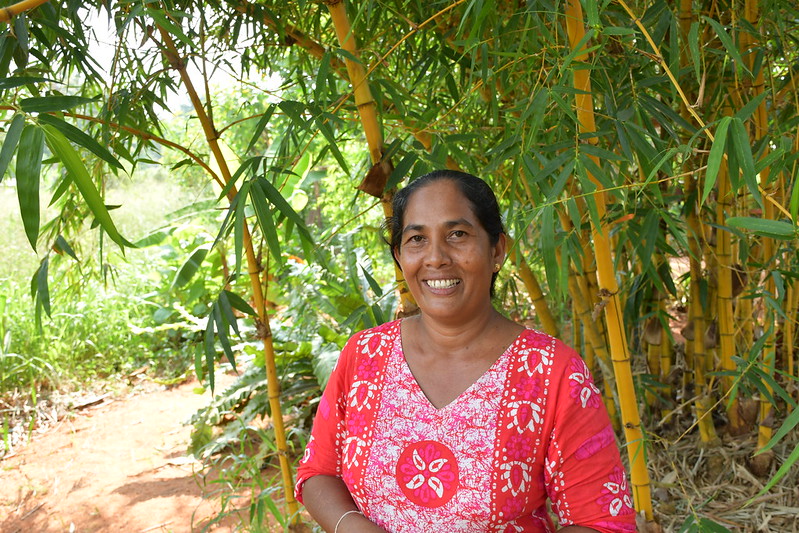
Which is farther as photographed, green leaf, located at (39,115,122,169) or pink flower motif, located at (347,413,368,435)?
pink flower motif, located at (347,413,368,435)

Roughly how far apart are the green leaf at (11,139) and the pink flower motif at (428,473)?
0.78 m

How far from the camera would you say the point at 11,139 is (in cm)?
86

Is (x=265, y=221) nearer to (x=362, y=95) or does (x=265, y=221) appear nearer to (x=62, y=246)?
(x=362, y=95)

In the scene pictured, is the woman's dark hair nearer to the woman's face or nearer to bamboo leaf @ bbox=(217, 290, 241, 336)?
the woman's face

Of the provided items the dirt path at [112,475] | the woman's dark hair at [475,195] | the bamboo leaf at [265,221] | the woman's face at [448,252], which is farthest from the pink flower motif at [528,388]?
the dirt path at [112,475]

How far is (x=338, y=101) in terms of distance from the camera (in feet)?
5.07

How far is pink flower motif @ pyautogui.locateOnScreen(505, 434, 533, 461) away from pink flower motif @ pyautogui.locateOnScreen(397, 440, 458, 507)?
0.10 metres

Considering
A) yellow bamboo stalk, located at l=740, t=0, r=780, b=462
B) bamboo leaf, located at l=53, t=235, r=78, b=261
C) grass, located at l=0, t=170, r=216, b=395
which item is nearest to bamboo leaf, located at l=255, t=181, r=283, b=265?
bamboo leaf, located at l=53, t=235, r=78, b=261

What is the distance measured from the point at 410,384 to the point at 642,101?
71 centimetres

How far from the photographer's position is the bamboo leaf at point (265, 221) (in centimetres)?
129

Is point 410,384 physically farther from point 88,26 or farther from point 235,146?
point 235,146

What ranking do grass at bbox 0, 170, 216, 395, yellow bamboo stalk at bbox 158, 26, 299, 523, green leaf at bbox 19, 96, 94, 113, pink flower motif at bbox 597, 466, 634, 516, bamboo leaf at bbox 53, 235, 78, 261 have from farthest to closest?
grass at bbox 0, 170, 216, 395 < bamboo leaf at bbox 53, 235, 78, 261 < yellow bamboo stalk at bbox 158, 26, 299, 523 < pink flower motif at bbox 597, 466, 634, 516 < green leaf at bbox 19, 96, 94, 113

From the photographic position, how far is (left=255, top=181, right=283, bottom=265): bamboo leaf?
129 cm

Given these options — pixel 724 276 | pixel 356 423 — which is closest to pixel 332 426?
pixel 356 423
